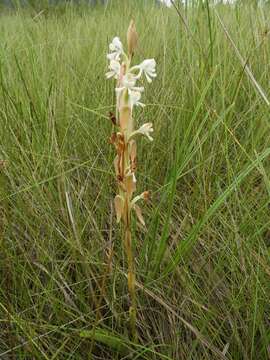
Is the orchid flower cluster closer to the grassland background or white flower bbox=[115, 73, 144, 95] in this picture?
white flower bbox=[115, 73, 144, 95]

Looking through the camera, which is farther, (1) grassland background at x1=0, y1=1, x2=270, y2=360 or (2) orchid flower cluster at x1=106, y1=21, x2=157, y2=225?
(1) grassland background at x1=0, y1=1, x2=270, y2=360

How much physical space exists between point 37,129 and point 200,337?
0.80 m

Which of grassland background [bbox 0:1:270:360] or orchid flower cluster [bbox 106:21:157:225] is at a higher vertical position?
orchid flower cluster [bbox 106:21:157:225]

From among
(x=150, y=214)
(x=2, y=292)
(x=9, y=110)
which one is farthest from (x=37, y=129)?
(x=2, y=292)

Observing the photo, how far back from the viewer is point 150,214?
3.82 feet

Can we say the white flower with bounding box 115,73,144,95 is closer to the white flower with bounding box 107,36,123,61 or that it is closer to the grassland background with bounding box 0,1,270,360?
the white flower with bounding box 107,36,123,61

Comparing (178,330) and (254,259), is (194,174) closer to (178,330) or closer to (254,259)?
(254,259)

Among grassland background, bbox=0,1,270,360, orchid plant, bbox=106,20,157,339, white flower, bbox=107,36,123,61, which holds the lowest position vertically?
grassland background, bbox=0,1,270,360

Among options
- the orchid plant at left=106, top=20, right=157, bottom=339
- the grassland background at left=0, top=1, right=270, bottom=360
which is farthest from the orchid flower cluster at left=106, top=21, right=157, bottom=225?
the grassland background at left=0, top=1, right=270, bottom=360

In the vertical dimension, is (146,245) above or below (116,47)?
below

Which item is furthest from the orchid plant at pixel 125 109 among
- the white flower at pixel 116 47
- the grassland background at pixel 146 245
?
the grassland background at pixel 146 245

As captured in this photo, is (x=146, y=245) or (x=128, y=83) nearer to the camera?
(x=128, y=83)

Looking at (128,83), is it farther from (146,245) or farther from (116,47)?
(146,245)

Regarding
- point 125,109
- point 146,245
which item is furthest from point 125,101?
point 146,245
